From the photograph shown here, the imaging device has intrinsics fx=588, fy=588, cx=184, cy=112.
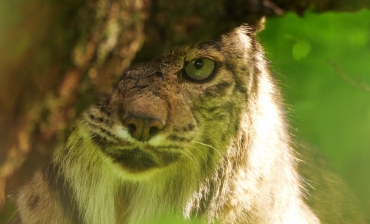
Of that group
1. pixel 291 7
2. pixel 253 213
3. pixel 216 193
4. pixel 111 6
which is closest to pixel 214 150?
pixel 216 193

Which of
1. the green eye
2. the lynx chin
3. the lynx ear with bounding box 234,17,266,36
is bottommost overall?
the lynx chin

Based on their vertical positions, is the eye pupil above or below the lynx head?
above

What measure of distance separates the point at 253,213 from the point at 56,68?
1.59 meters

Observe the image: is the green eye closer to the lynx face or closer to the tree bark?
the lynx face

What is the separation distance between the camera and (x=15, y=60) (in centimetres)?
132

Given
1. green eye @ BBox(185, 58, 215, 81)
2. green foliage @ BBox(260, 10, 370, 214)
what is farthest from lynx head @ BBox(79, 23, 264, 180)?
green foliage @ BBox(260, 10, 370, 214)

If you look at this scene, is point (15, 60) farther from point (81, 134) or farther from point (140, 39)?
point (81, 134)

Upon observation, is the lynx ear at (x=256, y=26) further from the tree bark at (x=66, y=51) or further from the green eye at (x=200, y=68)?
the tree bark at (x=66, y=51)

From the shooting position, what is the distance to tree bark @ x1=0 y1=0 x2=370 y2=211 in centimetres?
133

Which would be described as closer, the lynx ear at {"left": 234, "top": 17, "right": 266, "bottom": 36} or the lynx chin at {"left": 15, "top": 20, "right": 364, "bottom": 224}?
the lynx chin at {"left": 15, "top": 20, "right": 364, "bottom": 224}

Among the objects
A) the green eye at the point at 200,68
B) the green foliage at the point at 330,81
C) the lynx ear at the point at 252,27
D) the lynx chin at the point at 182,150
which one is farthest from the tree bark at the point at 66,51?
the green foliage at the point at 330,81

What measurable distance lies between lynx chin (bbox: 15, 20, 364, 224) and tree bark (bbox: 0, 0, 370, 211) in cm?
51

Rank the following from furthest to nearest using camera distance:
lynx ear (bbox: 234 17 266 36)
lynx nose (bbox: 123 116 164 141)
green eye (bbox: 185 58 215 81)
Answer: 1. lynx ear (bbox: 234 17 266 36)
2. green eye (bbox: 185 58 215 81)
3. lynx nose (bbox: 123 116 164 141)

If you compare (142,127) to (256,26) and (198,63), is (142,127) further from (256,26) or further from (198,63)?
(256,26)
